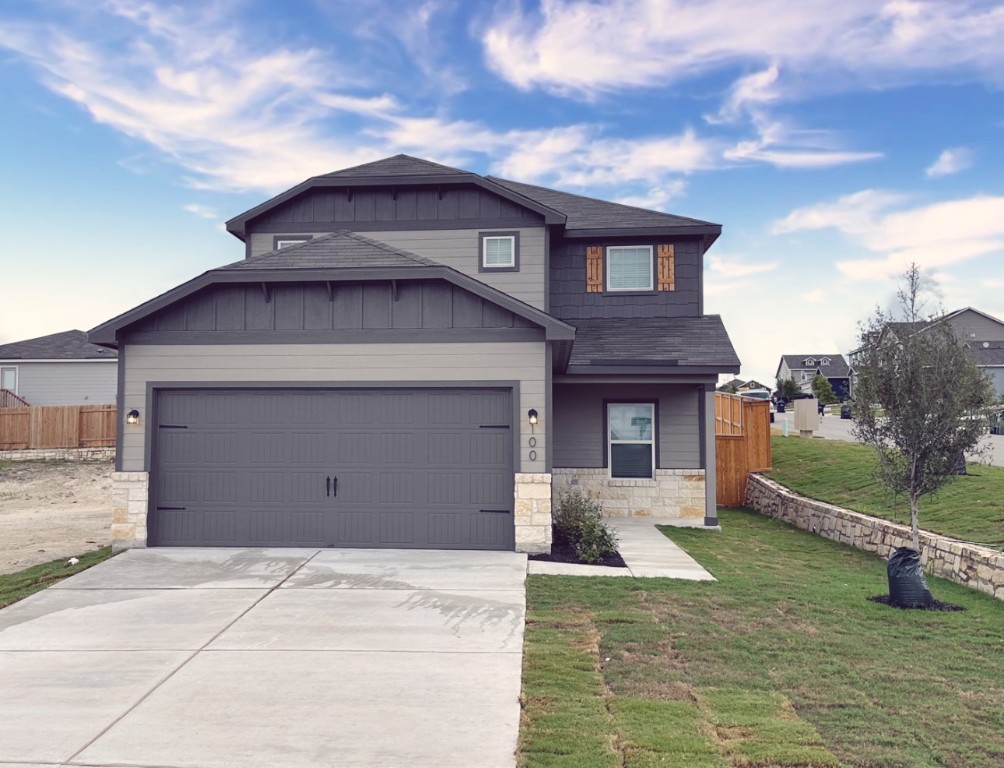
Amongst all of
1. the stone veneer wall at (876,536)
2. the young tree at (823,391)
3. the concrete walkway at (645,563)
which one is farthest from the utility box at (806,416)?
the young tree at (823,391)

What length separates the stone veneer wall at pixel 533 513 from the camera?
32.8 ft

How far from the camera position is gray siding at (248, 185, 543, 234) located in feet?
46.6

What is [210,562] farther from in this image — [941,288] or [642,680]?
[941,288]

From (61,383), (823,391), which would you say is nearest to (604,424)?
(61,383)

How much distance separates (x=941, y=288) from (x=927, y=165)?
16.6m

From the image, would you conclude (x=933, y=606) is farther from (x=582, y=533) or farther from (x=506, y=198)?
(x=506, y=198)

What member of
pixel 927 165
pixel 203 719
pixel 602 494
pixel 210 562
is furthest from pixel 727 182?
pixel 203 719

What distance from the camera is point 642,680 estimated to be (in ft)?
17.6

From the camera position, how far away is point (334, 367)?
10297 mm

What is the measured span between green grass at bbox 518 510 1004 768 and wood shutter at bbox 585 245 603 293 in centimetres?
781

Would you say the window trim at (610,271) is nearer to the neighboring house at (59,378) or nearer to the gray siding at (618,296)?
the gray siding at (618,296)

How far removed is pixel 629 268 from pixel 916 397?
791cm

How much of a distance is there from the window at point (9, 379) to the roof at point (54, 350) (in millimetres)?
576

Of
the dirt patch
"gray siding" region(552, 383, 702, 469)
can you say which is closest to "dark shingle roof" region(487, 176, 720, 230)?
"gray siding" region(552, 383, 702, 469)
